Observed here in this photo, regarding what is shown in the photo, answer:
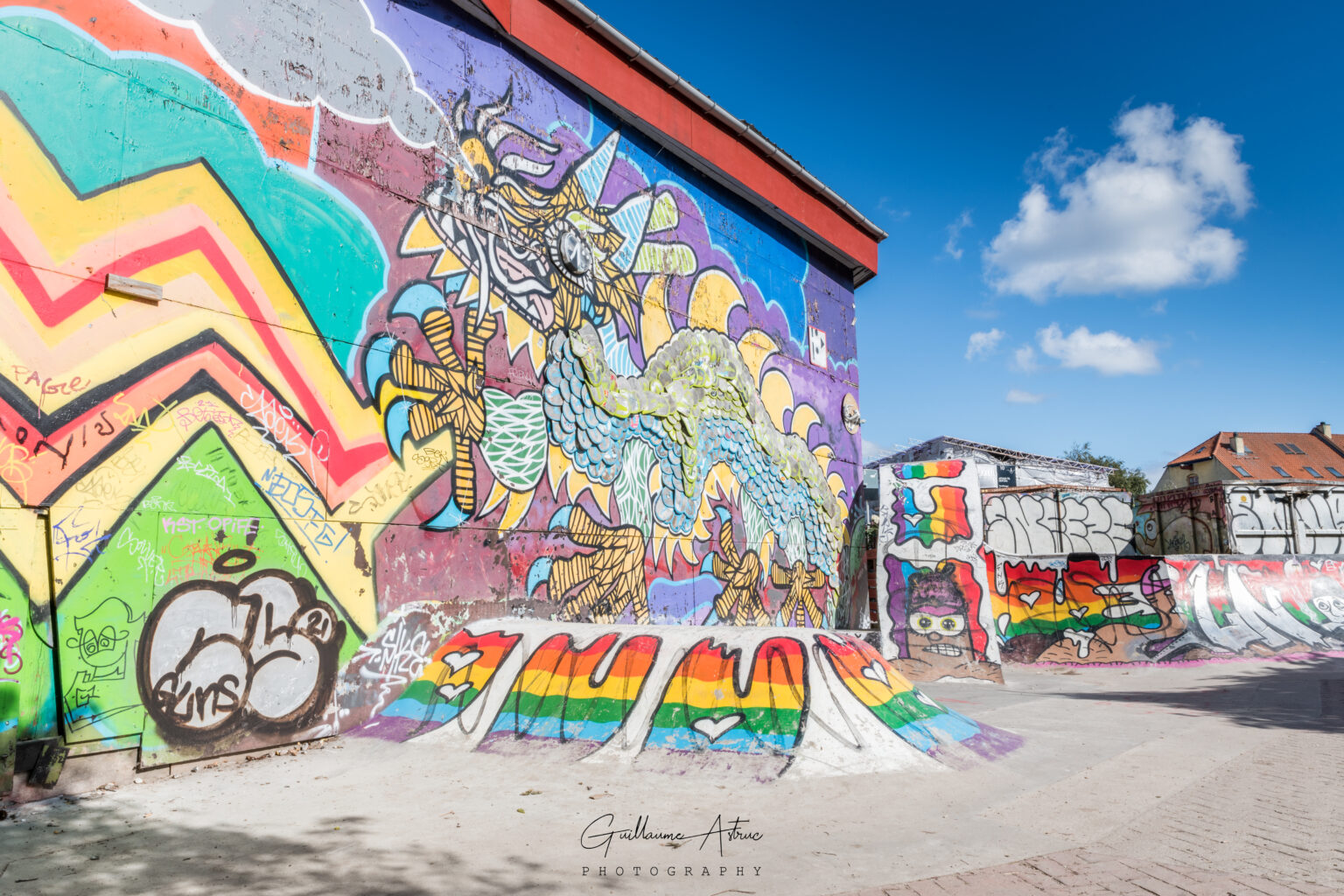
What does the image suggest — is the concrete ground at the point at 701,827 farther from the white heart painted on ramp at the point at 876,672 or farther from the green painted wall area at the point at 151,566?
the white heart painted on ramp at the point at 876,672

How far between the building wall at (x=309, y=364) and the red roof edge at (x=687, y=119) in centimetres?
40

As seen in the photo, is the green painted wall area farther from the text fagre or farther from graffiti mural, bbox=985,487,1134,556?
graffiti mural, bbox=985,487,1134,556

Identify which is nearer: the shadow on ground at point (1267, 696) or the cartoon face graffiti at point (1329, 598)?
the shadow on ground at point (1267, 696)

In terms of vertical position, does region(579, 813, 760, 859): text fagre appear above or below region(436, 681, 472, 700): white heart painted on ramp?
below

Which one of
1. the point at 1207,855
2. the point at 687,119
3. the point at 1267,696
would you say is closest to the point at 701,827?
the point at 1207,855

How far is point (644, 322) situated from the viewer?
44.7ft

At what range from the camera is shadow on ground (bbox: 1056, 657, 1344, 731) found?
30.9 feet

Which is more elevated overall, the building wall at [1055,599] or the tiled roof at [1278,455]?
the tiled roof at [1278,455]

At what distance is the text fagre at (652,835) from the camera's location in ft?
16.1

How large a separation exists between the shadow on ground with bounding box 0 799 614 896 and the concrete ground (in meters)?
0.02

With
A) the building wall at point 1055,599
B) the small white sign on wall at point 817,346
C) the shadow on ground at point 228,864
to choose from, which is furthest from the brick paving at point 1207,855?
the small white sign on wall at point 817,346

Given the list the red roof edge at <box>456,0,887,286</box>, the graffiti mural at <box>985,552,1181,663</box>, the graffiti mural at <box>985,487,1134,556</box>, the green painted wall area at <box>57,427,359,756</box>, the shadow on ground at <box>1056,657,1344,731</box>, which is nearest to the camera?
the green painted wall area at <box>57,427,359,756</box>

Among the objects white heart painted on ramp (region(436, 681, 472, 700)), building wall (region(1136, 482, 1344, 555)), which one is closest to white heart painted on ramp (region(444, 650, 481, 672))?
white heart painted on ramp (region(436, 681, 472, 700))

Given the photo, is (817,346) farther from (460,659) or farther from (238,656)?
(238,656)
